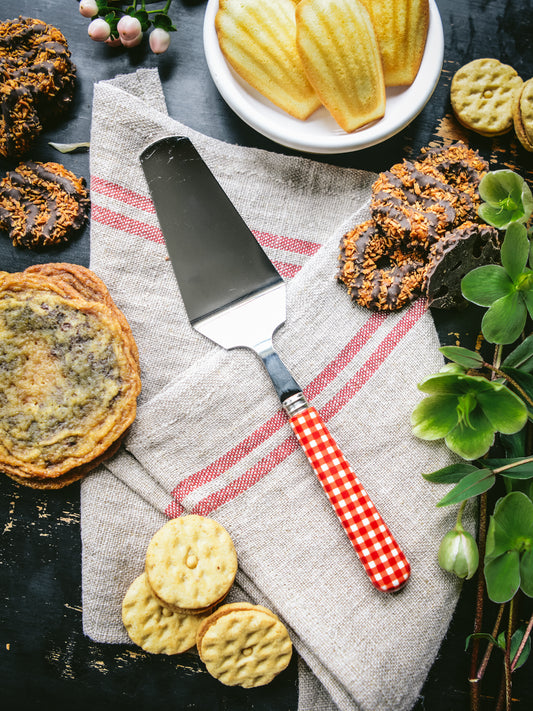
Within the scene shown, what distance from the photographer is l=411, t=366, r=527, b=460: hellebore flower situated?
0.91 metres

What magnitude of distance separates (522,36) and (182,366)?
44.6 inches

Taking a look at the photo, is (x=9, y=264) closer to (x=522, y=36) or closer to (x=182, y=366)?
(x=182, y=366)

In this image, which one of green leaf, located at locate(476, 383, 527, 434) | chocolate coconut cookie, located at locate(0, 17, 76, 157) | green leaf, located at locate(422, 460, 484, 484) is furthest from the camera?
chocolate coconut cookie, located at locate(0, 17, 76, 157)

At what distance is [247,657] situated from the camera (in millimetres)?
1049

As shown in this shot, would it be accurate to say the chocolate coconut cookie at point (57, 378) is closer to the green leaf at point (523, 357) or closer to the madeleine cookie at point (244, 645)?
the madeleine cookie at point (244, 645)

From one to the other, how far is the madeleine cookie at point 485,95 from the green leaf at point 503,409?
2.13ft

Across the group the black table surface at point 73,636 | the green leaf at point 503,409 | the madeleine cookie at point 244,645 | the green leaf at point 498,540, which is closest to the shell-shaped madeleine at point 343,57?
the black table surface at point 73,636

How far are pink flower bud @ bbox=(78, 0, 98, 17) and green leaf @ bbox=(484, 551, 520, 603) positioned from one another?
141cm

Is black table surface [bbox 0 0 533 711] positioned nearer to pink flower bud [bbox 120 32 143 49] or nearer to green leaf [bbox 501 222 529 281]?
pink flower bud [bbox 120 32 143 49]

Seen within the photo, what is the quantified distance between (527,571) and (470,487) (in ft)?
0.57

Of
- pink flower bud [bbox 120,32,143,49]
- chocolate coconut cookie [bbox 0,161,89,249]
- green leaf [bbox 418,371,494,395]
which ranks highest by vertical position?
pink flower bud [bbox 120,32,143,49]

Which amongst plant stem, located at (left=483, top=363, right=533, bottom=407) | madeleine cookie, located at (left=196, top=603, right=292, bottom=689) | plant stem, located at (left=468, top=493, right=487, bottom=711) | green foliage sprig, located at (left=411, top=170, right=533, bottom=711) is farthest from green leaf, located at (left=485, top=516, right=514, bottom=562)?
madeleine cookie, located at (left=196, top=603, right=292, bottom=689)

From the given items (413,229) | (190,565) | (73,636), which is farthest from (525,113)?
(73,636)

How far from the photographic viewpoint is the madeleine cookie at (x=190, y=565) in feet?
3.35
